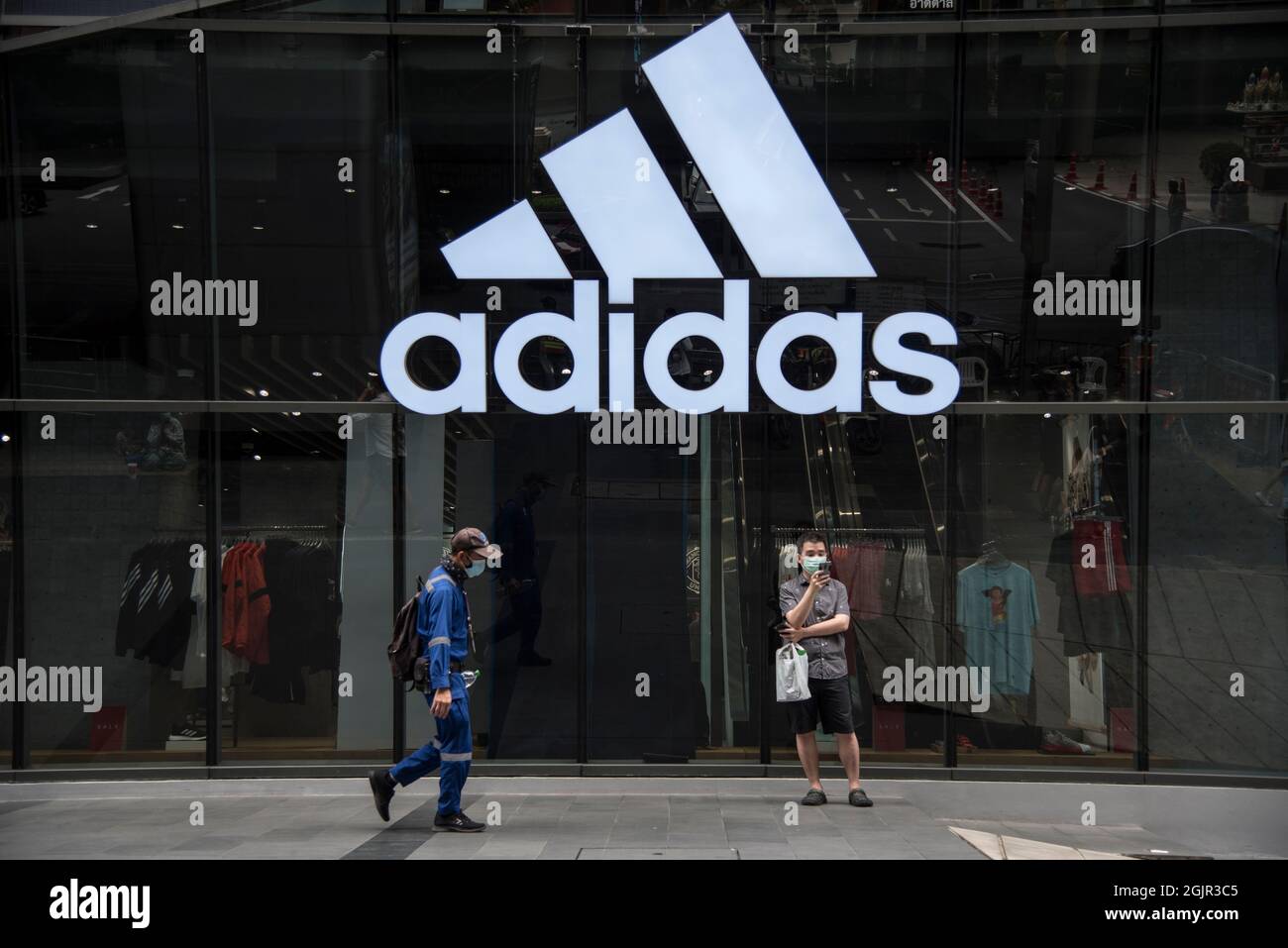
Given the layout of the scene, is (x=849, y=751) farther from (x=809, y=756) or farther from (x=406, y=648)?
(x=406, y=648)

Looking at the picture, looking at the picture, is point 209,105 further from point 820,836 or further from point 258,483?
point 820,836

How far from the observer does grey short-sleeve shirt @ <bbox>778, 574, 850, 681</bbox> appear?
9.07m

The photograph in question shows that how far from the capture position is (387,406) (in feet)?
34.0

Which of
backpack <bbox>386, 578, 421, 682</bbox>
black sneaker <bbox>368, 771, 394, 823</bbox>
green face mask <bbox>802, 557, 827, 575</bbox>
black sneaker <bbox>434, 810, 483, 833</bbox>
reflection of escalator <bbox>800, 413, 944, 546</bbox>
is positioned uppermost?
reflection of escalator <bbox>800, 413, 944, 546</bbox>

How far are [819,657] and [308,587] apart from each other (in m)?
4.33

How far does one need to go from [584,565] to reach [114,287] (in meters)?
4.58

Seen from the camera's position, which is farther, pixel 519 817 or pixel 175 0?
pixel 175 0

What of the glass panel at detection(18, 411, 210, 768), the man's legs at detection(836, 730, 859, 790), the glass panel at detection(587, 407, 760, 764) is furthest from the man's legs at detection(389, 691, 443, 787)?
the man's legs at detection(836, 730, 859, 790)

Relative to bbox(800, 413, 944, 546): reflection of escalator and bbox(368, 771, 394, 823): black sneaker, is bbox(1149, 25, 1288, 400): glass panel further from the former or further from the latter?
bbox(368, 771, 394, 823): black sneaker

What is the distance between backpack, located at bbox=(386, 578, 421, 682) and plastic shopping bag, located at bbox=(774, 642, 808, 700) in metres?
2.60

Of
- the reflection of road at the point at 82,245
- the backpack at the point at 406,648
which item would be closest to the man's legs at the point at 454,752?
the backpack at the point at 406,648

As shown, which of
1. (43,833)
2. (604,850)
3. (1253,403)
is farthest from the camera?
(1253,403)

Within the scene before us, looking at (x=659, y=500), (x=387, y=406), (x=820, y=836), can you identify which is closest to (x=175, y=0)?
(x=387, y=406)

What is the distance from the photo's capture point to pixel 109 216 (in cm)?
1046
